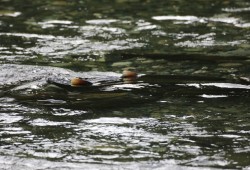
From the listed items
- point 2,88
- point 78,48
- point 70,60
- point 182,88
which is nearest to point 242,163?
point 182,88

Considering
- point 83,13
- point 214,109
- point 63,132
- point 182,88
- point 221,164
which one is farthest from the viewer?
point 83,13

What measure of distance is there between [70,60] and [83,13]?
2494 mm

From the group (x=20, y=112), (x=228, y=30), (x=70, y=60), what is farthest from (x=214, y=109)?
(x=228, y=30)

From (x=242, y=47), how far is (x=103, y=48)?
1.41 m

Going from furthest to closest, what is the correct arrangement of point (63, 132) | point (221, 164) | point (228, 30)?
point (228, 30) → point (63, 132) → point (221, 164)

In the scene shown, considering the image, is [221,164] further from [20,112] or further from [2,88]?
[2,88]

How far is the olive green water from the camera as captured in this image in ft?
10.7

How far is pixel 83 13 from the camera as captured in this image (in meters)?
8.08

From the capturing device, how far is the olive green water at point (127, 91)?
327cm

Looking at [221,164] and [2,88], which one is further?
[2,88]

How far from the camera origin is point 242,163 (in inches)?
121

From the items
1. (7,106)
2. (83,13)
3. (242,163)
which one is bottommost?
(242,163)

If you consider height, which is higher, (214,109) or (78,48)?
(78,48)

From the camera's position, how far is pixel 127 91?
452 cm
